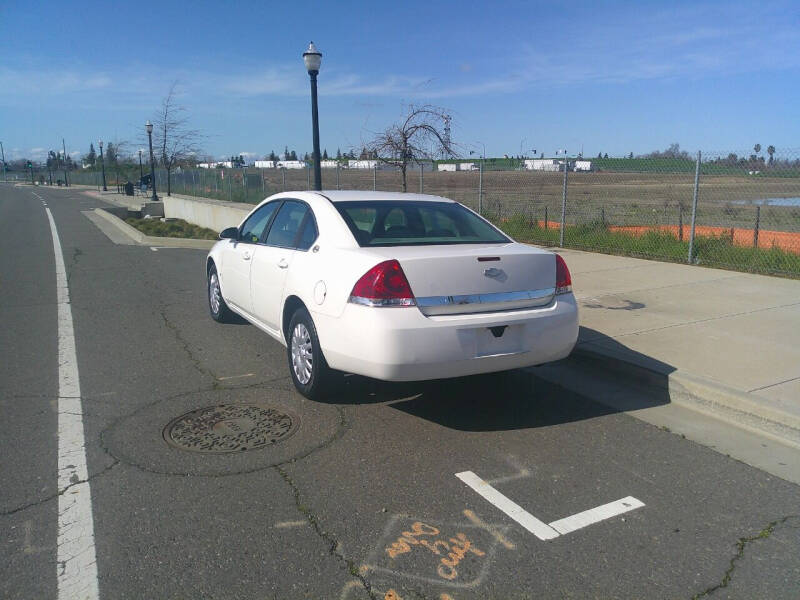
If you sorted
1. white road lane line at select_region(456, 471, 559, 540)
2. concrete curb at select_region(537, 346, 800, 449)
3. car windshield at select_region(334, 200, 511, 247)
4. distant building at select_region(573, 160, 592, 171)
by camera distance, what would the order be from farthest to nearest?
distant building at select_region(573, 160, 592, 171) → car windshield at select_region(334, 200, 511, 247) → concrete curb at select_region(537, 346, 800, 449) → white road lane line at select_region(456, 471, 559, 540)

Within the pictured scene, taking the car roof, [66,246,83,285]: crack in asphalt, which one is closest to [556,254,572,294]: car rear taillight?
the car roof

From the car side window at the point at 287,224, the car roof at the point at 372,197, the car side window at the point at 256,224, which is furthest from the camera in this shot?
the car side window at the point at 256,224

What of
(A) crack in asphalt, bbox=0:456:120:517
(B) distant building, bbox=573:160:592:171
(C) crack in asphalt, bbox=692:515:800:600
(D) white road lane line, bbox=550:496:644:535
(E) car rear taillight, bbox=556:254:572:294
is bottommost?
(C) crack in asphalt, bbox=692:515:800:600

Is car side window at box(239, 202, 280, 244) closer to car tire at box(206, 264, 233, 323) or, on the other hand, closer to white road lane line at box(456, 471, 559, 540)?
car tire at box(206, 264, 233, 323)

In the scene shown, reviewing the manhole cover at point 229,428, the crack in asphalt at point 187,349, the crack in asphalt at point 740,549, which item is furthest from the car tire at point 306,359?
the crack in asphalt at point 740,549

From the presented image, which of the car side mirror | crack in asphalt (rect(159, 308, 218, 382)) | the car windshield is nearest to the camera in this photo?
the car windshield

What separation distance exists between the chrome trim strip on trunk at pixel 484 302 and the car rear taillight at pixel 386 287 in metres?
0.11

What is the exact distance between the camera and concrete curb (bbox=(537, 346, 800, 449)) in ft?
14.5

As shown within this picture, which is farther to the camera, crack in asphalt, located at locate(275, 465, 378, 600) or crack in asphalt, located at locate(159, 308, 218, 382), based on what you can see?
crack in asphalt, located at locate(159, 308, 218, 382)

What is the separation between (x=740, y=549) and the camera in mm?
3141

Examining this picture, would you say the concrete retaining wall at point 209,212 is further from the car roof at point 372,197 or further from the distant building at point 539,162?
the car roof at point 372,197

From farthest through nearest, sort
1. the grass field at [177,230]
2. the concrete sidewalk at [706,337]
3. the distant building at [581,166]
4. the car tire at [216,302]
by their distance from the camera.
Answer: the grass field at [177,230] < the distant building at [581,166] < the car tire at [216,302] < the concrete sidewalk at [706,337]

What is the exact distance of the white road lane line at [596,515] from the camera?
10.9 feet

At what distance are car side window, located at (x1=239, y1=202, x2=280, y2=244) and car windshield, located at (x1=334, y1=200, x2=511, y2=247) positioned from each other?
132cm
